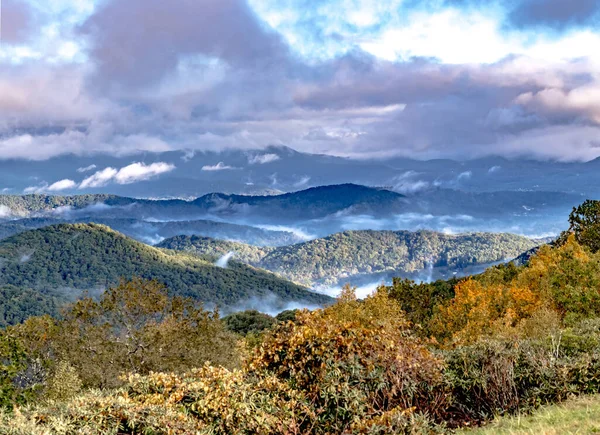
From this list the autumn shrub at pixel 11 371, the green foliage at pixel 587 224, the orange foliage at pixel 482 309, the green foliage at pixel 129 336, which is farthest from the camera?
the green foliage at pixel 587 224

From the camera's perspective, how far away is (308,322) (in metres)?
16.4

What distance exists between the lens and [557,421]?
43.7 ft

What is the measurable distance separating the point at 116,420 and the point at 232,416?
105 inches

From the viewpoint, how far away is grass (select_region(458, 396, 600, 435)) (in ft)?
40.8

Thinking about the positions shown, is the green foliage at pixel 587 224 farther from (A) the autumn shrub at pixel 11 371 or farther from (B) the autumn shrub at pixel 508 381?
(A) the autumn shrub at pixel 11 371

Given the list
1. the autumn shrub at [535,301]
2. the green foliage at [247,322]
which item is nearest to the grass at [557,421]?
the autumn shrub at [535,301]

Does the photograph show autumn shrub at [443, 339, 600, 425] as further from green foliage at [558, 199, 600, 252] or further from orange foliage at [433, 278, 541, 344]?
green foliage at [558, 199, 600, 252]

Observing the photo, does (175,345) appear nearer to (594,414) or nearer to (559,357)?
(559,357)

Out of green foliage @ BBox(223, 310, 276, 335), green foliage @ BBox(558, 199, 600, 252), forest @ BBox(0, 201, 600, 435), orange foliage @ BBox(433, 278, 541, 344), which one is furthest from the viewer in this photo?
green foliage @ BBox(223, 310, 276, 335)

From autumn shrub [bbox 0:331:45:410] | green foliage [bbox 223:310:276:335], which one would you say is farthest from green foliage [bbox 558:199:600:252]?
autumn shrub [bbox 0:331:45:410]

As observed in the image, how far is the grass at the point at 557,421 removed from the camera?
12.4 metres

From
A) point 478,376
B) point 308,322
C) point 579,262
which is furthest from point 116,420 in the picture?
point 579,262

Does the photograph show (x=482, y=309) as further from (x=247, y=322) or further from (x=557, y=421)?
(x=247, y=322)

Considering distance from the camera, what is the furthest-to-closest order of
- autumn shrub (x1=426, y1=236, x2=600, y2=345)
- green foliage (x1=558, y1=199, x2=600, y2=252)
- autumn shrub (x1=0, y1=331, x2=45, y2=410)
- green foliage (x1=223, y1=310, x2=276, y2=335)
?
green foliage (x1=223, y1=310, x2=276, y2=335)
green foliage (x1=558, y1=199, x2=600, y2=252)
autumn shrub (x1=426, y1=236, x2=600, y2=345)
autumn shrub (x1=0, y1=331, x2=45, y2=410)
